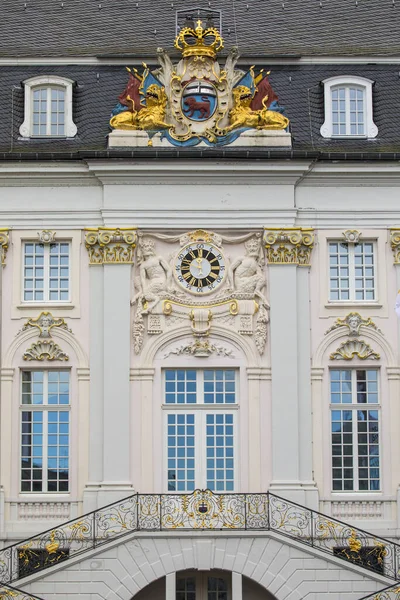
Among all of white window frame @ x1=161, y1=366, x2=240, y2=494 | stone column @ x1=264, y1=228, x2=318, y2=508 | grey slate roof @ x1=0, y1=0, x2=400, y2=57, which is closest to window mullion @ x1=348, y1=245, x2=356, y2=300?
stone column @ x1=264, y1=228, x2=318, y2=508

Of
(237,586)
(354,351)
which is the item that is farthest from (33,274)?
(237,586)

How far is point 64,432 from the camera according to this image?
120 ft

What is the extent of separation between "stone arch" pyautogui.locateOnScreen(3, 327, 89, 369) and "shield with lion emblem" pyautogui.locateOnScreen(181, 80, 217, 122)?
5820mm

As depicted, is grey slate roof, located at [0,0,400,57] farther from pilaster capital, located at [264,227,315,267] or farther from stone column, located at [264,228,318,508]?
stone column, located at [264,228,318,508]

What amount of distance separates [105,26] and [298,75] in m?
5.59

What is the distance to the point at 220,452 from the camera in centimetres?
3672

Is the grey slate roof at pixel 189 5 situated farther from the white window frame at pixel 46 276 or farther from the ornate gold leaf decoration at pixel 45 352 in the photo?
the ornate gold leaf decoration at pixel 45 352

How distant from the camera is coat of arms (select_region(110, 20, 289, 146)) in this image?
37.2 metres

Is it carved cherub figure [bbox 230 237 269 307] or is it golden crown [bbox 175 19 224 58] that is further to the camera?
golden crown [bbox 175 19 224 58]

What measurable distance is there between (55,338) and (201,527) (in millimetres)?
5761

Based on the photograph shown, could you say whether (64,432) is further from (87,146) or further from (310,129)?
(310,129)

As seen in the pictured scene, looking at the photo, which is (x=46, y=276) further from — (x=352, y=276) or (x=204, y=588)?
(x=204, y=588)

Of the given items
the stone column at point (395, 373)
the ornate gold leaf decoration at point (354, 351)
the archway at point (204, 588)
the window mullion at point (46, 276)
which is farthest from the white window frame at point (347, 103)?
the archway at point (204, 588)

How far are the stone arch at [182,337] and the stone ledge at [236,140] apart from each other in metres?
4.24
